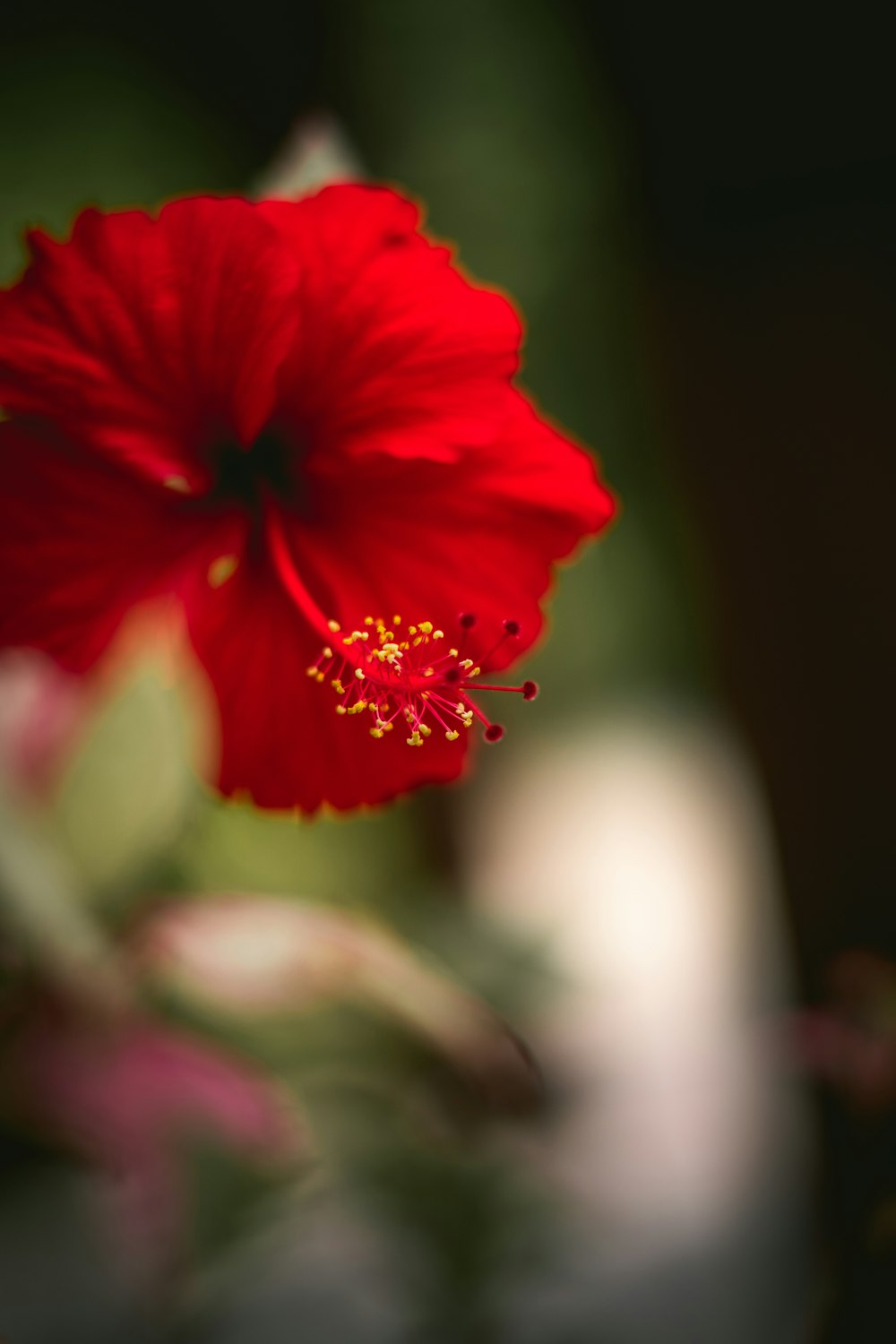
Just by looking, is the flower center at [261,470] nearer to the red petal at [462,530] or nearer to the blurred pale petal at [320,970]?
the red petal at [462,530]

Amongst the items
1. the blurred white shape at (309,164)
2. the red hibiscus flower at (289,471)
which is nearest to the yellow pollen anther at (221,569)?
the red hibiscus flower at (289,471)

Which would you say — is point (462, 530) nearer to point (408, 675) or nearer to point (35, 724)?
point (408, 675)

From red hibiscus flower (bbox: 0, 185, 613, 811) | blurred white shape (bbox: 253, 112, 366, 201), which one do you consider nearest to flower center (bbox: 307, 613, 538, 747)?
red hibiscus flower (bbox: 0, 185, 613, 811)

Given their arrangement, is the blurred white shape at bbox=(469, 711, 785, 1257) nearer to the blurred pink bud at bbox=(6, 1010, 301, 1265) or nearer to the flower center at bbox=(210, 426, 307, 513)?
the blurred pink bud at bbox=(6, 1010, 301, 1265)

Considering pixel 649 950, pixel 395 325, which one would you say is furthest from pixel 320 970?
pixel 649 950

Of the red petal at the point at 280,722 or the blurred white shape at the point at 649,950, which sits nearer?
the red petal at the point at 280,722

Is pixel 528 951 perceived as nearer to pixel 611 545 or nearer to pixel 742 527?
pixel 742 527

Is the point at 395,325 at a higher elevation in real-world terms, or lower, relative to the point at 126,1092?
higher
